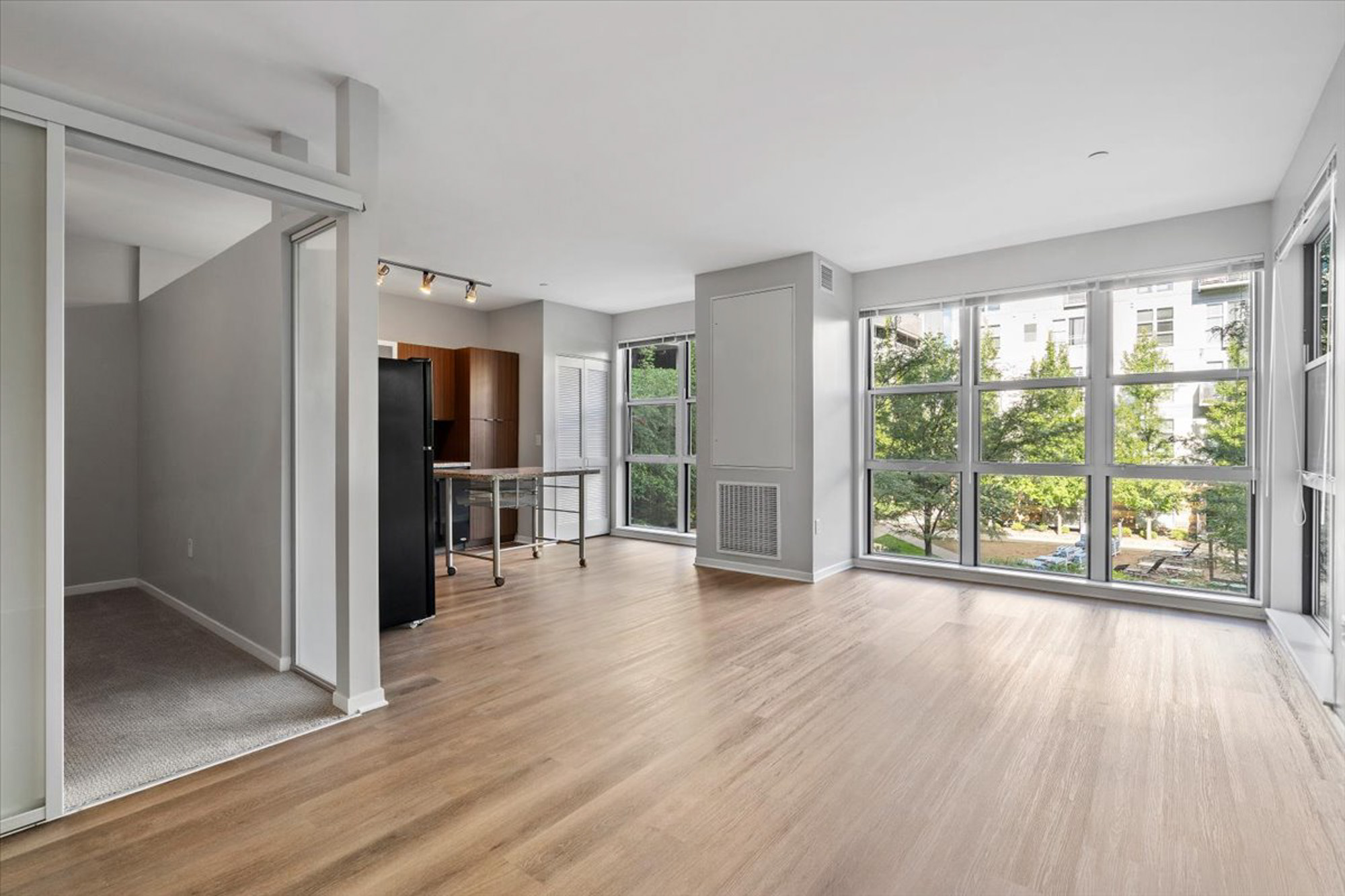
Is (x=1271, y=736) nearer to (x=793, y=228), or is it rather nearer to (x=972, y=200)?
(x=972, y=200)

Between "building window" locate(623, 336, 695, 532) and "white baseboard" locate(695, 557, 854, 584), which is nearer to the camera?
"white baseboard" locate(695, 557, 854, 584)

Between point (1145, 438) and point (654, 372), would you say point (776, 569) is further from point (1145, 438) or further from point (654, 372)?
point (654, 372)

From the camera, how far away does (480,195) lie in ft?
13.3

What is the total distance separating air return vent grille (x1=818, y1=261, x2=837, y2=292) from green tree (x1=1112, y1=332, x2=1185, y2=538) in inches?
86.6

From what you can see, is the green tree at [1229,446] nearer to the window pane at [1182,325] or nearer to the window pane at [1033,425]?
the window pane at [1182,325]

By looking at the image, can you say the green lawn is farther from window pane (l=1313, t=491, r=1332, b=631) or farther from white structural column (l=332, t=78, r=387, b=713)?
white structural column (l=332, t=78, r=387, b=713)

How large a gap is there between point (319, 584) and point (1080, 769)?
10.7ft

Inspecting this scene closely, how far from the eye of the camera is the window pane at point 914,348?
5422 millimetres

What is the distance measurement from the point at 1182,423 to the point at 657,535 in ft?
15.7

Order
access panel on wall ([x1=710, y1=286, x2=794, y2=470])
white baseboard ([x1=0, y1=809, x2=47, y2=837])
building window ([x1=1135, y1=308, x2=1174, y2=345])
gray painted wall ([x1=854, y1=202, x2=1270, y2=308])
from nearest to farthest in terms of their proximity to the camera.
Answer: white baseboard ([x1=0, y1=809, x2=47, y2=837]), gray painted wall ([x1=854, y1=202, x2=1270, y2=308]), building window ([x1=1135, y1=308, x2=1174, y2=345]), access panel on wall ([x1=710, y1=286, x2=794, y2=470])

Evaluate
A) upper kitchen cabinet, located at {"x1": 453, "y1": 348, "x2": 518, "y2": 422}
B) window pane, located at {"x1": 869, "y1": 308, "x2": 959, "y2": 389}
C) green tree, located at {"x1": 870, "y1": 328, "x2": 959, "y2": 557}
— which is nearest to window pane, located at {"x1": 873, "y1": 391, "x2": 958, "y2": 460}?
green tree, located at {"x1": 870, "y1": 328, "x2": 959, "y2": 557}

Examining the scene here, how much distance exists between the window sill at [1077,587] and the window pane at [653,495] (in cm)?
234

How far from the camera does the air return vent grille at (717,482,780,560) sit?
547 cm

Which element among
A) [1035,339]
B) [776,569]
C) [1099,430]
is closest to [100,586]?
[776,569]
